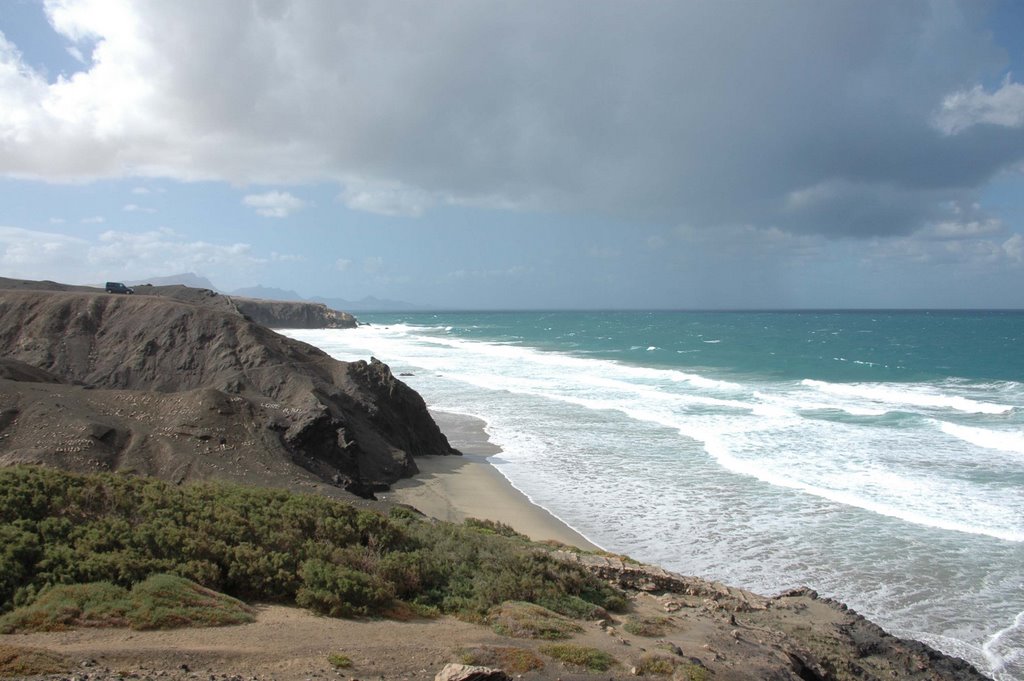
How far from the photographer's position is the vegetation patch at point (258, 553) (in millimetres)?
10164

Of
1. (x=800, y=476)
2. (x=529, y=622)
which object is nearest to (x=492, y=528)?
(x=529, y=622)

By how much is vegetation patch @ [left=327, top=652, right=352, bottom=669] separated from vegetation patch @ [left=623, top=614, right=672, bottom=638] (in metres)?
4.48

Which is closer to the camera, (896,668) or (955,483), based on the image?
(896,668)

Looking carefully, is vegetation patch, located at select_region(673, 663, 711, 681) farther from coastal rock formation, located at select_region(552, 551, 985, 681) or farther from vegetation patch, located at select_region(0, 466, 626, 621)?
vegetation patch, located at select_region(0, 466, 626, 621)

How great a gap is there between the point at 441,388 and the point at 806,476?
26759 millimetres

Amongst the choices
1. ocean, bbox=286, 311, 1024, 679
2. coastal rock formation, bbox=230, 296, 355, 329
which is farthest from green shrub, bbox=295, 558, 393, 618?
coastal rock formation, bbox=230, 296, 355, 329

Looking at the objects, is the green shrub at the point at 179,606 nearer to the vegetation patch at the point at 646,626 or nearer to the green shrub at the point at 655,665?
the green shrub at the point at 655,665

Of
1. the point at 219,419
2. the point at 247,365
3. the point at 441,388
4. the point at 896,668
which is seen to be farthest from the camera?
the point at 441,388

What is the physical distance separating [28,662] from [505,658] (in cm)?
531

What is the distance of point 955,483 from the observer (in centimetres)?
2369

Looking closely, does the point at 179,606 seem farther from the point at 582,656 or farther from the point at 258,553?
the point at 582,656

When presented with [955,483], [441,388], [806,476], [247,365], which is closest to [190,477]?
[247,365]

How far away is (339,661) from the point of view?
28.4 ft

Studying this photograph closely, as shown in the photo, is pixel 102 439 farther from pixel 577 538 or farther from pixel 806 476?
pixel 806 476
